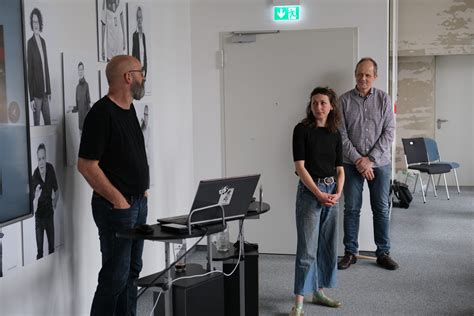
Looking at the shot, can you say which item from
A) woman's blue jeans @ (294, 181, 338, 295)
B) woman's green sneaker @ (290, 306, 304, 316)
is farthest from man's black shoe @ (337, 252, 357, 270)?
Result: woman's green sneaker @ (290, 306, 304, 316)

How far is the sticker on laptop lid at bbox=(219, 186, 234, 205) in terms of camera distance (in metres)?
2.76

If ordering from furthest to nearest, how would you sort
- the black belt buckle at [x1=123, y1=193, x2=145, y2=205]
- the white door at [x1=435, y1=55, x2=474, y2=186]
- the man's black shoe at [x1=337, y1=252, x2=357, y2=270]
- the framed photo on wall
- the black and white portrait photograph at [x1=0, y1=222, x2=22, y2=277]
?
the white door at [x1=435, y1=55, x2=474, y2=186] < the man's black shoe at [x1=337, y1=252, x2=357, y2=270] < the black belt buckle at [x1=123, y1=193, x2=145, y2=205] < the black and white portrait photograph at [x1=0, y1=222, x2=22, y2=277] < the framed photo on wall

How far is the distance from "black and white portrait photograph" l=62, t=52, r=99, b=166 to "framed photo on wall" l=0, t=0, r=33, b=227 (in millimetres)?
753

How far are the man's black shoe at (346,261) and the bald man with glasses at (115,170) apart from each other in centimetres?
231

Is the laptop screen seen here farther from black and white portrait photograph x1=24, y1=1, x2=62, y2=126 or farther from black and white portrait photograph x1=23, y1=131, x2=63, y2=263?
black and white portrait photograph x1=24, y1=1, x2=62, y2=126

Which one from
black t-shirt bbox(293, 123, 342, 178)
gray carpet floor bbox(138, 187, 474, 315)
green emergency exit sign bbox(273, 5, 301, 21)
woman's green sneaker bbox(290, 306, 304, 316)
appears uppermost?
green emergency exit sign bbox(273, 5, 301, 21)

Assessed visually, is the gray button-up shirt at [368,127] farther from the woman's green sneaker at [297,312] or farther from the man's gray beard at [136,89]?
the man's gray beard at [136,89]

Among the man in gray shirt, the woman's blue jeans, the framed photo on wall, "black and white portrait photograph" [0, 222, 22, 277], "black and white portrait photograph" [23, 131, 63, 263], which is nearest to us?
the framed photo on wall

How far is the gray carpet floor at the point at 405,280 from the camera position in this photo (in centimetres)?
401

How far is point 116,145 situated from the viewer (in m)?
2.99

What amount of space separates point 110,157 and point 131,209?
0.99ft

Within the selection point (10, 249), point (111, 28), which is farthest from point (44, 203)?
point (111, 28)

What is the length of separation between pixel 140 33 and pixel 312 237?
1.87 metres

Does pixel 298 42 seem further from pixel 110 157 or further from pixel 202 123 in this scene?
pixel 110 157
